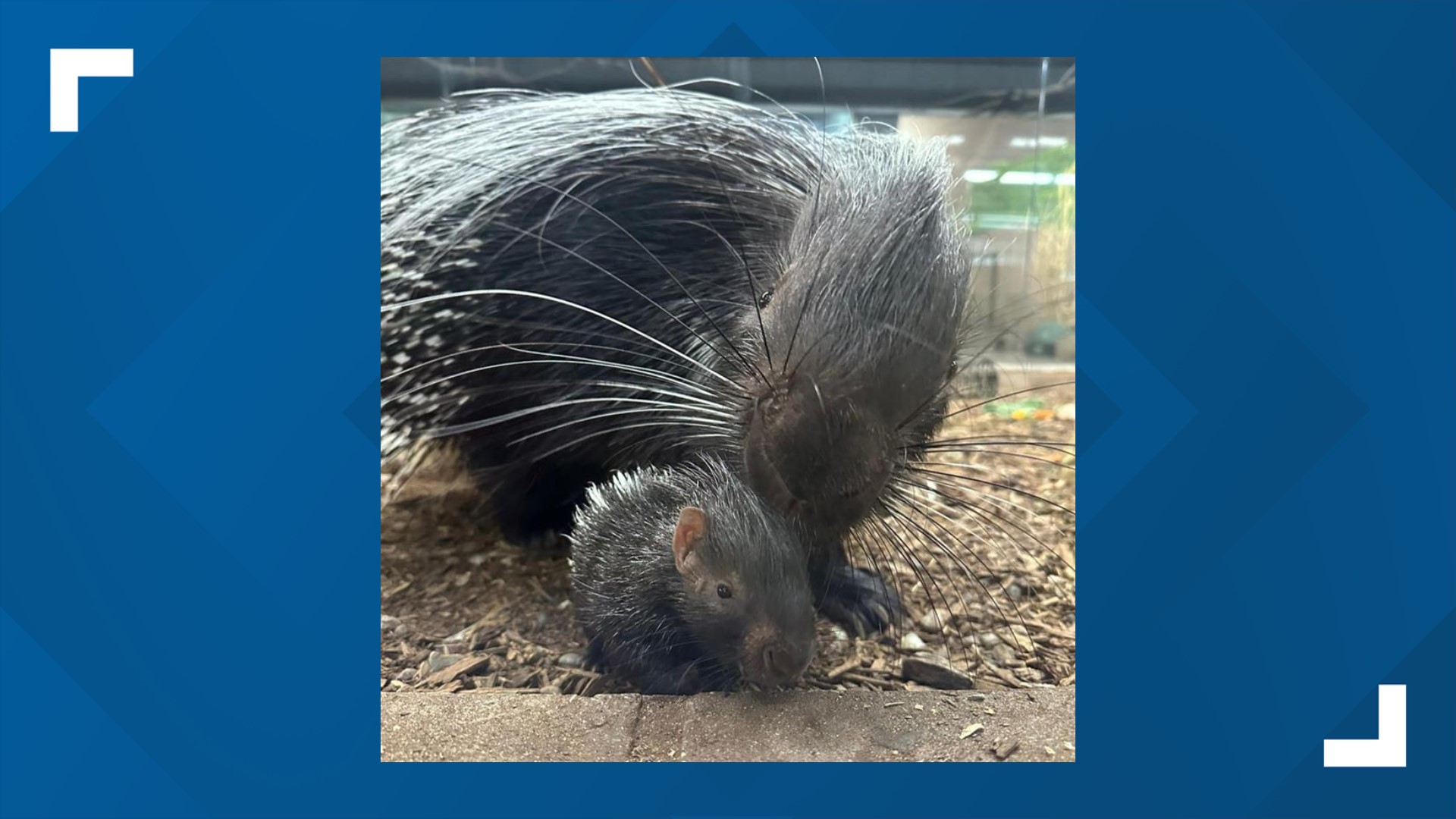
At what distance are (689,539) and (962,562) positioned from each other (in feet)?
2.70

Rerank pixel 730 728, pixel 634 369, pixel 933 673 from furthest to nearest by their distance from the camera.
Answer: pixel 634 369 → pixel 933 673 → pixel 730 728

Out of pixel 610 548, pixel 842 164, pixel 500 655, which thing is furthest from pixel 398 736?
pixel 842 164

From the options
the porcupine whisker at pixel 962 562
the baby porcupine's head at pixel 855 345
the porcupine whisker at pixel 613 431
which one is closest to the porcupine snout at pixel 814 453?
the baby porcupine's head at pixel 855 345

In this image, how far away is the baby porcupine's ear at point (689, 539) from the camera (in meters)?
2.07

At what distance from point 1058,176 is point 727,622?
1361 millimetres

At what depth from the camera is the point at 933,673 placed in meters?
2.16

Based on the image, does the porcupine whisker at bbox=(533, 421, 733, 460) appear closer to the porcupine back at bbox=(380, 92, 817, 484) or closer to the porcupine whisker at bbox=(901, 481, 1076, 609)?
the porcupine back at bbox=(380, 92, 817, 484)

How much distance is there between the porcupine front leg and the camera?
2377 millimetres
